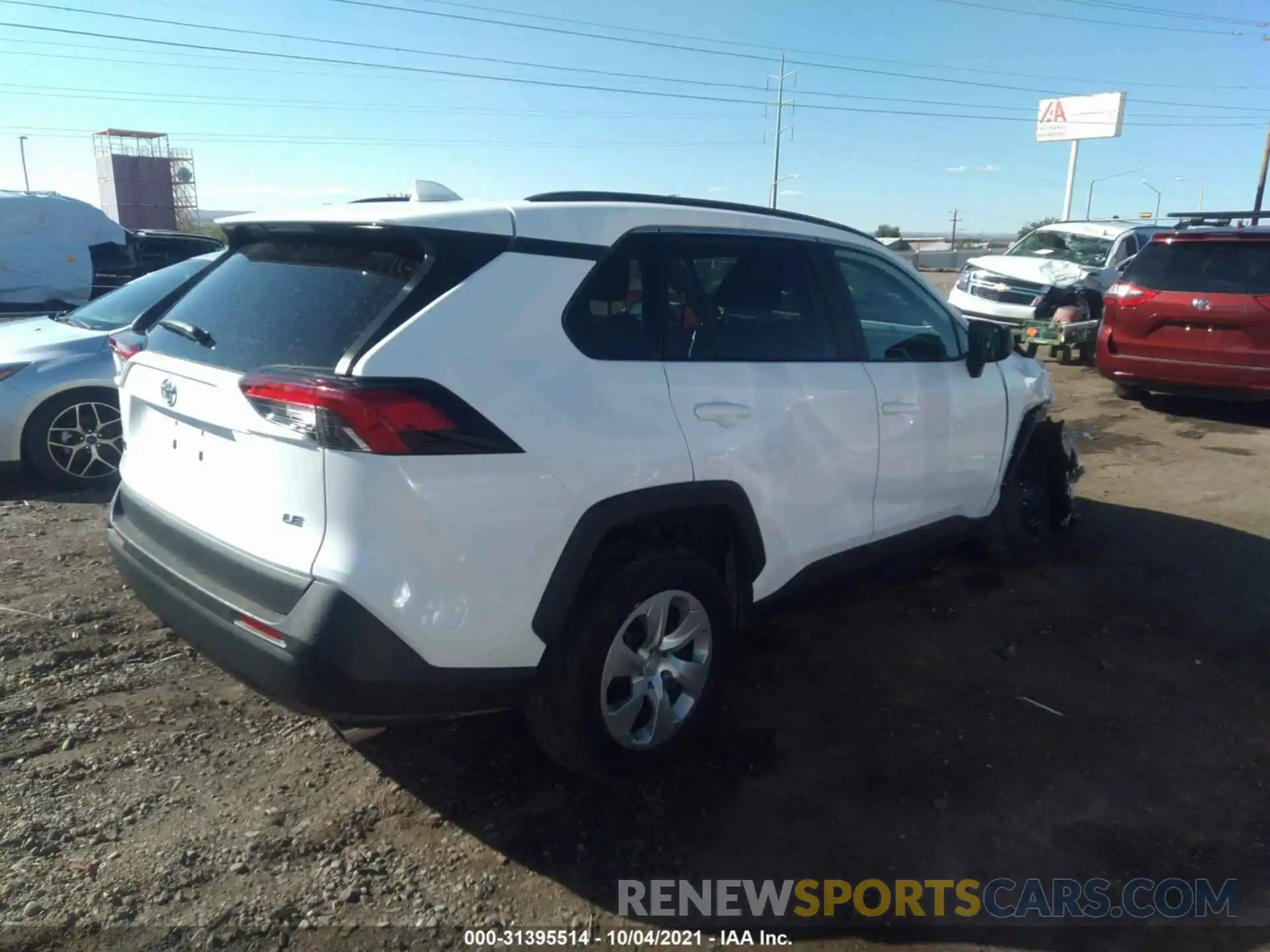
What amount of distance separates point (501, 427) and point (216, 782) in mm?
1688

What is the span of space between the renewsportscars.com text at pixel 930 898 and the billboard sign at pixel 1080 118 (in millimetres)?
65693

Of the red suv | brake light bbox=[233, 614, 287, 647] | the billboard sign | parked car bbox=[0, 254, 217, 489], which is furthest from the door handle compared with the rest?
the billboard sign

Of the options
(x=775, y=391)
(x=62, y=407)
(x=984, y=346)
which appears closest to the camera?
(x=775, y=391)

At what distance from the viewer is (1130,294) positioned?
9016mm

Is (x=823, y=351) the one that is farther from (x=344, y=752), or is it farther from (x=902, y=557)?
(x=344, y=752)

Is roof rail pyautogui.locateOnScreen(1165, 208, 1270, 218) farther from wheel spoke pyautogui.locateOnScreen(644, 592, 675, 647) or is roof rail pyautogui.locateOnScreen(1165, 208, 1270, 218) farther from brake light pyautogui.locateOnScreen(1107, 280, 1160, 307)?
wheel spoke pyautogui.locateOnScreen(644, 592, 675, 647)

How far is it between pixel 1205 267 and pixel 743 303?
724 centimetres

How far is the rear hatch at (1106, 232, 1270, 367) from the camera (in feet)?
27.1

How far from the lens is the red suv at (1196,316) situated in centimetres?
827

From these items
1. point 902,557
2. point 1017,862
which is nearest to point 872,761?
point 1017,862

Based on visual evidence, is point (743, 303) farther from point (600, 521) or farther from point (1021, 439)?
point (1021, 439)

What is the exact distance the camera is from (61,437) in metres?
6.14

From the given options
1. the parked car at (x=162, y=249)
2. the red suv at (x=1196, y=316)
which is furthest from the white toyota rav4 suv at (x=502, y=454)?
the parked car at (x=162, y=249)

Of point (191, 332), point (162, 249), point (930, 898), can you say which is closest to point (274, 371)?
point (191, 332)
